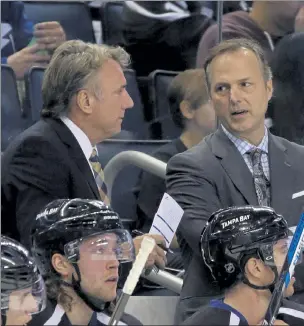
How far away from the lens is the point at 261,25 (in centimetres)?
283

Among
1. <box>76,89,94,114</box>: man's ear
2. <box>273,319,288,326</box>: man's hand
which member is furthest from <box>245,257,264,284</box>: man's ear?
<box>76,89,94,114</box>: man's ear

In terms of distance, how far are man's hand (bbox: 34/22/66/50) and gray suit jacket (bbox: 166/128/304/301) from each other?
0.36 metres

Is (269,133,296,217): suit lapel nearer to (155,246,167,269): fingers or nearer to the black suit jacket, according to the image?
(155,246,167,269): fingers

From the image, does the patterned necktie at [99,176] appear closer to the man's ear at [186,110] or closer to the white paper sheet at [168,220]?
the white paper sheet at [168,220]

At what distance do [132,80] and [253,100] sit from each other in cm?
28

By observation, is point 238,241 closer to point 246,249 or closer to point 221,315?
point 246,249

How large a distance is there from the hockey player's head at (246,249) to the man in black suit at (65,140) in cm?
15

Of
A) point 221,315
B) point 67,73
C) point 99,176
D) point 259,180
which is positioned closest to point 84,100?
point 67,73

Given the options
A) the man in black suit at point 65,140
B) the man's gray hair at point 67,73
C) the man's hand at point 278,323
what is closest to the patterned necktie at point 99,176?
the man in black suit at point 65,140

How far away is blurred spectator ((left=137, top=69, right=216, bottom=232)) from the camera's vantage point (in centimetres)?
276

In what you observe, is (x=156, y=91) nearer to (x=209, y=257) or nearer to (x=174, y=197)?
(x=174, y=197)

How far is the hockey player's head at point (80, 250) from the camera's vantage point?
2490mm

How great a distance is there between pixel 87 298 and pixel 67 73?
19.1 inches

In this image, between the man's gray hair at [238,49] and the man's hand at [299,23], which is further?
the man's hand at [299,23]
